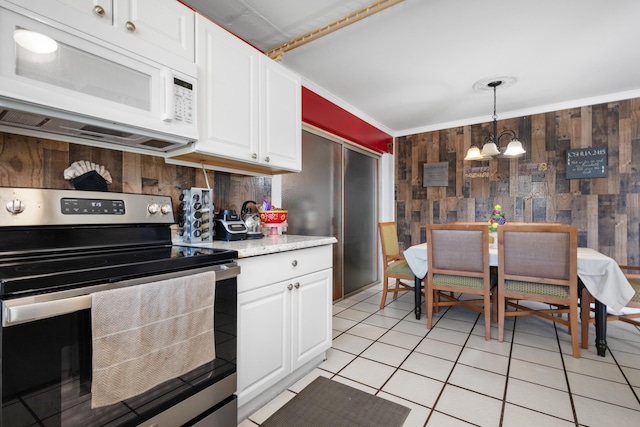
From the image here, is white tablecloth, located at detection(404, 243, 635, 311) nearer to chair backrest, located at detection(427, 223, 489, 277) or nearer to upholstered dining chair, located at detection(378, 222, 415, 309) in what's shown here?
chair backrest, located at detection(427, 223, 489, 277)

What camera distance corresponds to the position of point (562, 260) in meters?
2.23

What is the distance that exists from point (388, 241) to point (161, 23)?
110 inches

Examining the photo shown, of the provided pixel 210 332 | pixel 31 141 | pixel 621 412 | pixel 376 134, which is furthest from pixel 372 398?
pixel 376 134

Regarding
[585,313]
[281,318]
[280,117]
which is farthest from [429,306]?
[280,117]

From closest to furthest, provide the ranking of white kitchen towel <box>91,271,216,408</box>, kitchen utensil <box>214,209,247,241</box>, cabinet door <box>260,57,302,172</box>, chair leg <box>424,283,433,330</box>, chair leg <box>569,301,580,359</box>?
white kitchen towel <box>91,271,216,408</box>, kitchen utensil <box>214,209,247,241</box>, cabinet door <box>260,57,302,172</box>, chair leg <box>569,301,580,359</box>, chair leg <box>424,283,433,330</box>

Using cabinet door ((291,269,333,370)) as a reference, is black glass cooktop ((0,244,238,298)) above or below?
above

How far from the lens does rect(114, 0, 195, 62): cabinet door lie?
128cm

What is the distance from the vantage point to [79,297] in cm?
88

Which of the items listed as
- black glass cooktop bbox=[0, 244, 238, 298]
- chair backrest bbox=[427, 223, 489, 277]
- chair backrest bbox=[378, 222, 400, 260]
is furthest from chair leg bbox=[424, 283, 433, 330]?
black glass cooktop bbox=[0, 244, 238, 298]

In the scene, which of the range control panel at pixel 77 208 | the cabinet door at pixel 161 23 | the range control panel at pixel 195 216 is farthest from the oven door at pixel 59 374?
the cabinet door at pixel 161 23

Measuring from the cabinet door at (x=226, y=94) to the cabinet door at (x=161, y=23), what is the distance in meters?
0.06

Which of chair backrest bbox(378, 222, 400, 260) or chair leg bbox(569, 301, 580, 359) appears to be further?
chair backrest bbox(378, 222, 400, 260)

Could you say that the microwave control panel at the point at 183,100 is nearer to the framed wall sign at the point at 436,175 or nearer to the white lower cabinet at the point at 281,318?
the white lower cabinet at the point at 281,318

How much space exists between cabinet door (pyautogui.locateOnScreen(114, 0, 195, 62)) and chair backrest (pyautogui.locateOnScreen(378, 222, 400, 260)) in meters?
2.47
